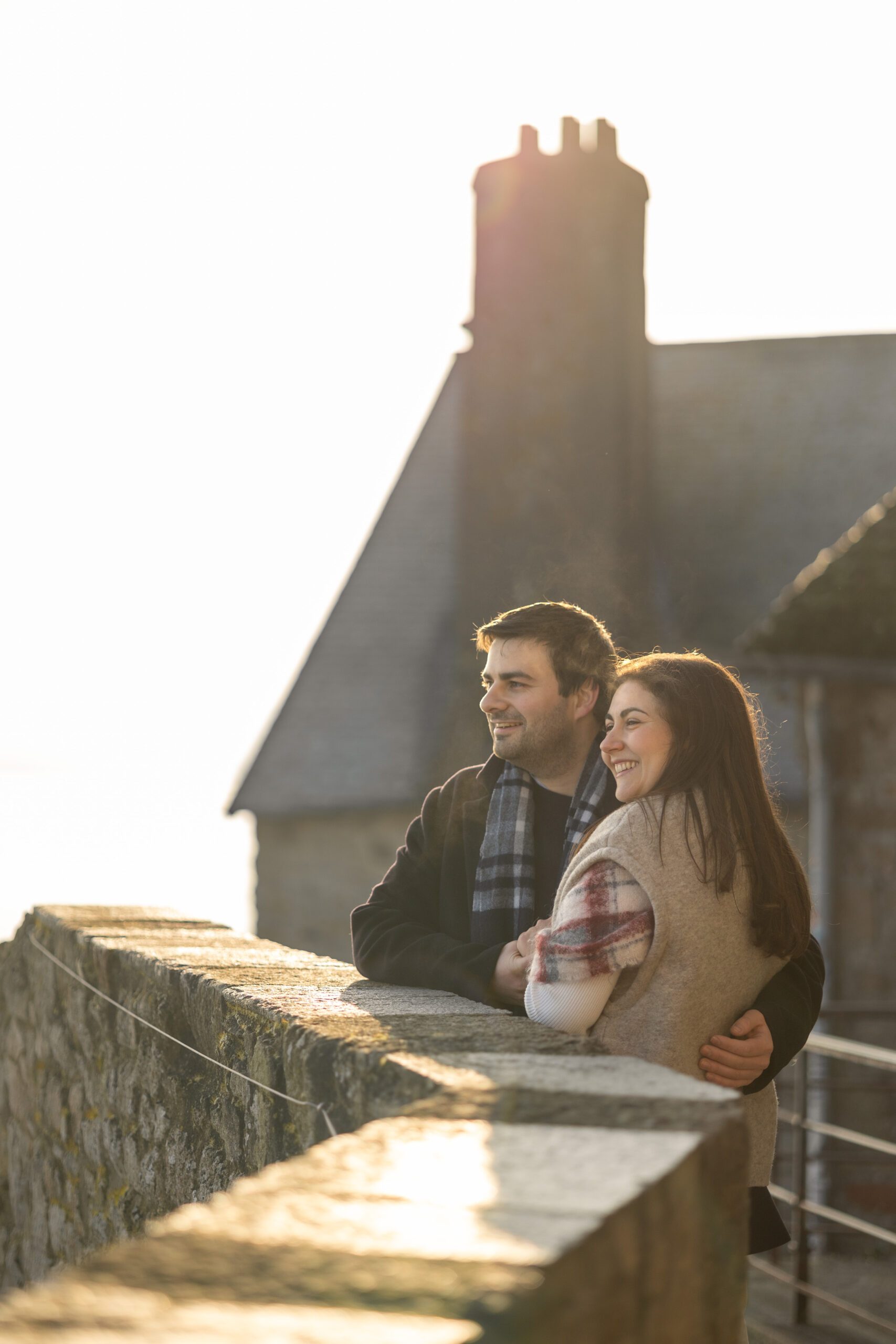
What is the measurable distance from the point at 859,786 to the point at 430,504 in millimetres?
9349

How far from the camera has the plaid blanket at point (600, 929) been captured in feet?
6.40

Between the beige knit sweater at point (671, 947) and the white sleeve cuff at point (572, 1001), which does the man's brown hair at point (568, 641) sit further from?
the white sleeve cuff at point (572, 1001)

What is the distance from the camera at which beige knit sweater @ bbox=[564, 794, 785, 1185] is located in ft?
6.51

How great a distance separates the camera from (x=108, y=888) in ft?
125

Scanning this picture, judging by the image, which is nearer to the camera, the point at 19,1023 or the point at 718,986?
the point at 718,986

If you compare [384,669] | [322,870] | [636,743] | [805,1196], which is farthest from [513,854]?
[384,669]

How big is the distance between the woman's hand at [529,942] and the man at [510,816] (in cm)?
9

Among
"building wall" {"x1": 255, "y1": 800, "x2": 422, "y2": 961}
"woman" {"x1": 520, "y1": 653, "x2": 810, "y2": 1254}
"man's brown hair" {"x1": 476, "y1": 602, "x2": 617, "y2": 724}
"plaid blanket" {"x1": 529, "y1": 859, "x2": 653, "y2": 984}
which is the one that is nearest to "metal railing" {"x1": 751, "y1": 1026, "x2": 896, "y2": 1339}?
"man's brown hair" {"x1": 476, "y1": 602, "x2": 617, "y2": 724}

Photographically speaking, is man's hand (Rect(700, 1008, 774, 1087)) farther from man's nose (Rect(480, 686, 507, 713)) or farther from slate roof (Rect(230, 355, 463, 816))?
slate roof (Rect(230, 355, 463, 816))

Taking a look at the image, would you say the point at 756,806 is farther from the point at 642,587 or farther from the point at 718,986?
the point at 642,587

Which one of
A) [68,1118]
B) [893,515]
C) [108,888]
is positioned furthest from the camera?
[108,888]

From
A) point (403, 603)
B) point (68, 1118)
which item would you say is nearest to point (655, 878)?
point (68, 1118)

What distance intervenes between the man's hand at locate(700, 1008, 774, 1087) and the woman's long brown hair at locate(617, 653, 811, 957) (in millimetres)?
129

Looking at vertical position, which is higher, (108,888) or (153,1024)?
(153,1024)
